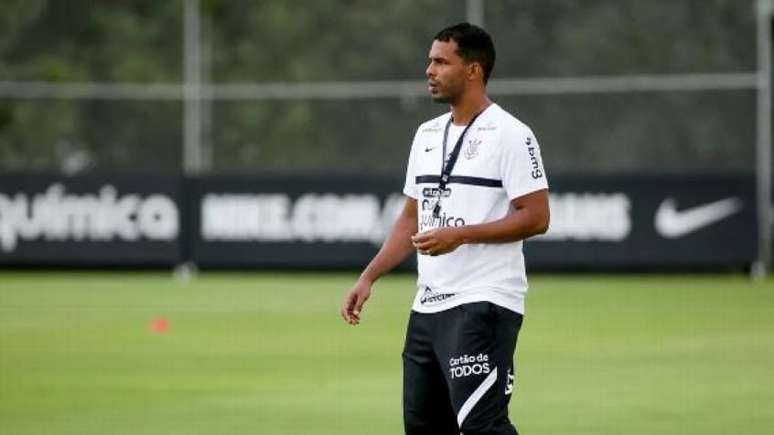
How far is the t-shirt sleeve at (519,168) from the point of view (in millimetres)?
7441

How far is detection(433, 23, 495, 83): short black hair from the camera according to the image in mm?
7676

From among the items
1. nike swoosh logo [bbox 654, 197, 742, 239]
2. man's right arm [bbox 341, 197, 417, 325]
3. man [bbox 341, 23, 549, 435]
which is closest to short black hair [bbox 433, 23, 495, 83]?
man [bbox 341, 23, 549, 435]

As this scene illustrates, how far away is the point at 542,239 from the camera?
79.9ft

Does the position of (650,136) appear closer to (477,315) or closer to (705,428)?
(705,428)

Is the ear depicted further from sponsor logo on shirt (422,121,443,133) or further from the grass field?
the grass field

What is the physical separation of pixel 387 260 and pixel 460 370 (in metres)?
0.84

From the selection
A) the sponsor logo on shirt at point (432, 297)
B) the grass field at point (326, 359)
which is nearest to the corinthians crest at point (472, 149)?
the sponsor logo on shirt at point (432, 297)

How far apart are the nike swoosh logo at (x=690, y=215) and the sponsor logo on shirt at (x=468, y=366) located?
17164 mm

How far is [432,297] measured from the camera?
7.61 metres

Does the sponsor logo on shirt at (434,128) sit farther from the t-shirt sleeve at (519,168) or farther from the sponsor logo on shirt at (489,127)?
the t-shirt sleeve at (519,168)

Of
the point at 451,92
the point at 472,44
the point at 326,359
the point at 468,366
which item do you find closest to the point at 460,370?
the point at 468,366

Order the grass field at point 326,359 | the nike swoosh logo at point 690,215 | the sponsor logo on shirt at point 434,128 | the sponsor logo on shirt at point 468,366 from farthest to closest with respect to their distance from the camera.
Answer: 1. the nike swoosh logo at point 690,215
2. the grass field at point 326,359
3. the sponsor logo on shirt at point 434,128
4. the sponsor logo on shirt at point 468,366

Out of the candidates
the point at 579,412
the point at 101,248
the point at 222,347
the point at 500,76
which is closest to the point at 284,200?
→ the point at 101,248

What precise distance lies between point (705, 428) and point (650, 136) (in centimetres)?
1666
